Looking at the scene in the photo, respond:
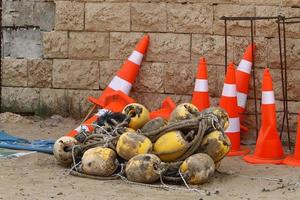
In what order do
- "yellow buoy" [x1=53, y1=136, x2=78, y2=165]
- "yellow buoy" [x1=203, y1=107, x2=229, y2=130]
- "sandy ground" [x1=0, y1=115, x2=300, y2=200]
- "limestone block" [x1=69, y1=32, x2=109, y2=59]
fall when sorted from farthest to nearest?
1. "limestone block" [x1=69, y1=32, x2=109, y2=59]
2. "yellow buoy" [x1=53, y1=136, x2=78, y2=165]
3. "yellow buoy" [x1=203, y1=107, x2=229, y2=130]
4. "sandy ground" [x1=0, y1=115, x2=300, y2=200]

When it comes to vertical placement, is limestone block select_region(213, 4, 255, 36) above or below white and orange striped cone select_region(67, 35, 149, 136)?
above

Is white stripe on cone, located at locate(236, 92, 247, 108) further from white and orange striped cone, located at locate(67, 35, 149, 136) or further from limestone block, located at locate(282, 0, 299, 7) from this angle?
white and orange striped cone, located at locate(67, 35, 149, 136)

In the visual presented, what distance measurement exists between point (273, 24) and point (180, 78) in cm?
128

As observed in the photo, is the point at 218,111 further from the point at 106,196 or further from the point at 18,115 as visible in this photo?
the point at 18,115

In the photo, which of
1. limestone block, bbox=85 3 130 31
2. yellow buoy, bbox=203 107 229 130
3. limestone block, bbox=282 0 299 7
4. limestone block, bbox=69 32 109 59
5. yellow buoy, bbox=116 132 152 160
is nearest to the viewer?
yellow buoy, bbox=116 132 152 160

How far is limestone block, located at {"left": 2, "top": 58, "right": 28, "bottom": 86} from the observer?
28.6ft

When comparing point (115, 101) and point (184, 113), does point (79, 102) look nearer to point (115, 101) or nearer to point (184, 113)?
point (115, 101)

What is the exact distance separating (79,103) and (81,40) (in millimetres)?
801

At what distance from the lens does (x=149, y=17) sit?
816 cm

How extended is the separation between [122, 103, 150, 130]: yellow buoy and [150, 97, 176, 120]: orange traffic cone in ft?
3.49

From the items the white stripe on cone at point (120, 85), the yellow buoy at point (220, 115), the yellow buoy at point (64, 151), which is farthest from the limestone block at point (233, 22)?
the yellow buoy at point (64, 151)

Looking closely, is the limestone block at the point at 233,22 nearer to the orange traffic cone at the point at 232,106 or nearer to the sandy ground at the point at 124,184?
the orange traffic cone at the point at 232,106

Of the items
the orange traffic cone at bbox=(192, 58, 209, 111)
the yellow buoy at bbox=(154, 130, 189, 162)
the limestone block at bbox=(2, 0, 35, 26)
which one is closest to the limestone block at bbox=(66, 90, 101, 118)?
the limestone block at bbox=(2, 0, 35, 26)

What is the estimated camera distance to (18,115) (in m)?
8.68
